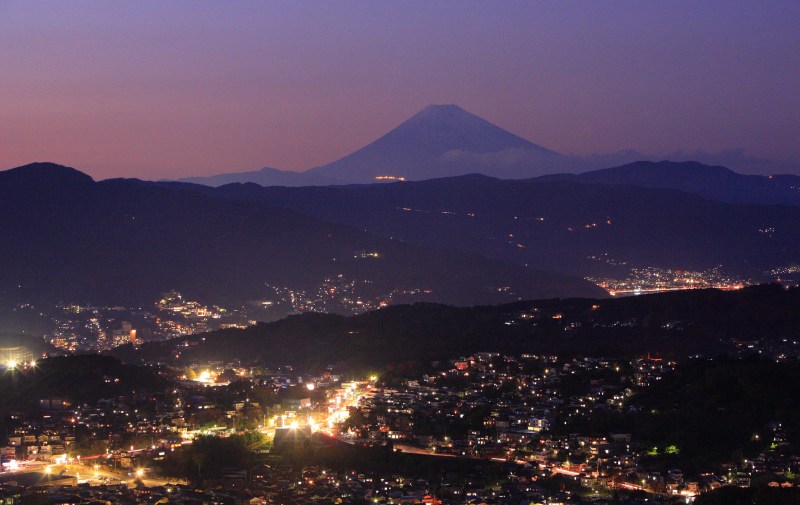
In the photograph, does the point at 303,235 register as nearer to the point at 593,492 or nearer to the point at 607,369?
the point at 607,369

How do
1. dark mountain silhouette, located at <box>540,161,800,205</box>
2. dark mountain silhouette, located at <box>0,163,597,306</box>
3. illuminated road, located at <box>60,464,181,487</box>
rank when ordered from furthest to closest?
1. dark mountain silhouette, located at <box>540,161,800,205</box>
2. dark mountain silhouette, located at <box>0,163,597,306</box>
3. illuminated road, located at <box>60,464,181,487</box>

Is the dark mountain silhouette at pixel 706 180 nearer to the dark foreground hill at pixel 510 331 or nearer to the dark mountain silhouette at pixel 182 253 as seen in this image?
the dark mountain silhouette at pixel 182 253

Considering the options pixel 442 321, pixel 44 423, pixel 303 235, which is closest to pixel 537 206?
pixel 303 235

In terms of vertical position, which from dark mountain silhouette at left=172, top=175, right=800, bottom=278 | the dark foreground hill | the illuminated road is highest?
dark mountain silhouette at left=172, top=175, right=800, bottom=278

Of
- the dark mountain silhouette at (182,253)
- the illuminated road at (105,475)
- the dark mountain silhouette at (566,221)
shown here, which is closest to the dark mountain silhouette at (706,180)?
the dark mountain silhouette at (566,221)

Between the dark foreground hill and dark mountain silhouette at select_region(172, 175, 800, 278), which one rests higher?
dark mountain silhouette at select_region(172, 175, 800, 278)

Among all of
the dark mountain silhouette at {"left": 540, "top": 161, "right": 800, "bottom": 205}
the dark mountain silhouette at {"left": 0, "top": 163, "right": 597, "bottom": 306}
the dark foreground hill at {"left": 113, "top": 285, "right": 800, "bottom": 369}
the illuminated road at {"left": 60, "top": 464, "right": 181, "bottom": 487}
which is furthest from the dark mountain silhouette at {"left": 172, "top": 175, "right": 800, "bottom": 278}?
the illuminated road at {"left": 60, "top": 464, "right": 181, "bottom": 487}

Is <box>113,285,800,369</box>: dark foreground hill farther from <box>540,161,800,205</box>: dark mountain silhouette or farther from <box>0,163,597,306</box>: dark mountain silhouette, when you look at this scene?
<box>540,161,800,205</box>: dark mountain silhouette
